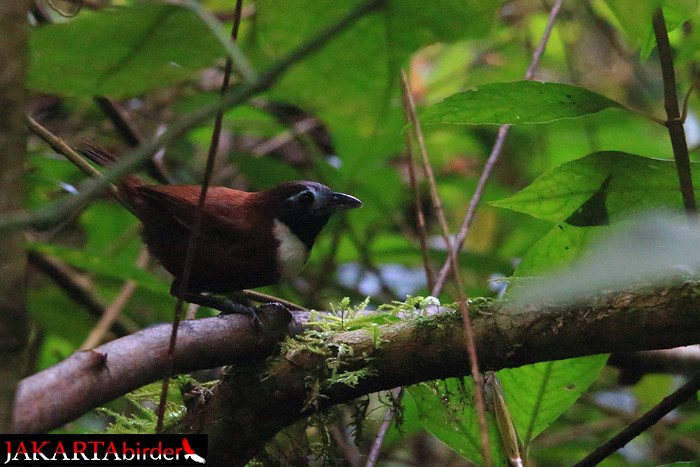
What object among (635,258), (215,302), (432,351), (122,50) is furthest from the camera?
(215,302)

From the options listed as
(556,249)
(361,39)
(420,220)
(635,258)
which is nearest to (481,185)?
(420,220)

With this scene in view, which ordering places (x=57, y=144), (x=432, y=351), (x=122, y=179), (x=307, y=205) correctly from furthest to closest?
(x=307, y=205) < (x=122, y=179) < (x=57, y=144) < (x=432, y=351)

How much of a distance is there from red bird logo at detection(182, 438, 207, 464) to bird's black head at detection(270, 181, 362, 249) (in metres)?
1.18

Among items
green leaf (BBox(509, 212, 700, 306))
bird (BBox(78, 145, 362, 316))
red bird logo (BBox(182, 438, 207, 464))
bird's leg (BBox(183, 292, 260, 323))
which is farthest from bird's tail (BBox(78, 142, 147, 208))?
green leaf (BBox(509, 212, 700, 306))

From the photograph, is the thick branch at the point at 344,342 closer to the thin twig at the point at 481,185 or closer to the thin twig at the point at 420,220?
the thin twig at the point at 420,220

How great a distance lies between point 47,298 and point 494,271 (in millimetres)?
1915

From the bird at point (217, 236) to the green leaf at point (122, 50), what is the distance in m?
0.98

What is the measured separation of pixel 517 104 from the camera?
162 centimetres

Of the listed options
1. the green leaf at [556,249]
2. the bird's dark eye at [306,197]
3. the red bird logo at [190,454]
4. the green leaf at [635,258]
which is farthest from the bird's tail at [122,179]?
the green leaf at [635,258]

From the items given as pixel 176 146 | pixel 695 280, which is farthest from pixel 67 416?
pixel 176 146

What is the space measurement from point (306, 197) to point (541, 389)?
→ 1.31m

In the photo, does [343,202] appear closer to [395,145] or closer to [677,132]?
[395,145]

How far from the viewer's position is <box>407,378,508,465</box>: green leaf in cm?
179

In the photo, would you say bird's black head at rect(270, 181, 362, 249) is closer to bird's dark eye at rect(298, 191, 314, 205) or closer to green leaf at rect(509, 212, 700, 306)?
bird's dark eye at rect(298, 191, 314, 205)
